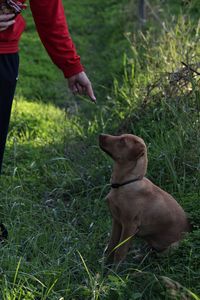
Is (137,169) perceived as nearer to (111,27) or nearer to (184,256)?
(184,256)

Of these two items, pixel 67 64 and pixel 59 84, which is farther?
pixel 59 84

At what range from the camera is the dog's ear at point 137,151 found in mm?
4566

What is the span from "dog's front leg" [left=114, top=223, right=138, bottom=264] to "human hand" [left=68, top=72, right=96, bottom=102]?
30.3 inches

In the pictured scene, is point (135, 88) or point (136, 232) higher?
point (136, 232)


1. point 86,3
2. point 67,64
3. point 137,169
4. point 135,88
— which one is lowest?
point 86,3

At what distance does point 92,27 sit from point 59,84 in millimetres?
2668

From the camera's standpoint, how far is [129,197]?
4.55 metres

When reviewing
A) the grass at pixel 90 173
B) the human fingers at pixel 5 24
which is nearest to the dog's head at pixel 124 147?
the grass at pixel 90 173

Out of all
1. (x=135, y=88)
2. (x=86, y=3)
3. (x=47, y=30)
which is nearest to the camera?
(x=47, y=30)

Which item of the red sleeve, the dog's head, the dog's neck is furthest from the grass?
the red sleeve

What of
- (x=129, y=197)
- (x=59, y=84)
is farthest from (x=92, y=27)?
(x=129, y=197)

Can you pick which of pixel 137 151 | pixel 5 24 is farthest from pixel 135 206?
pixel 5 24

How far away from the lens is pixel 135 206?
454 cm

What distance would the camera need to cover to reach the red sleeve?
4371mm
